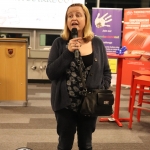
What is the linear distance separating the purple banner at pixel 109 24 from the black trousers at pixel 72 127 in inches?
164

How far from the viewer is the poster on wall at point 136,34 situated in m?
5.17

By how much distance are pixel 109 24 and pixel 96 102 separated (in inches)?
170

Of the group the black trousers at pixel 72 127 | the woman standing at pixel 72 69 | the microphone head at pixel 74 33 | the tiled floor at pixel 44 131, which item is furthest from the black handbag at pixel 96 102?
the tiled floor at pixel 44 131

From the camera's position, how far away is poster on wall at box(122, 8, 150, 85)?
17.0ft

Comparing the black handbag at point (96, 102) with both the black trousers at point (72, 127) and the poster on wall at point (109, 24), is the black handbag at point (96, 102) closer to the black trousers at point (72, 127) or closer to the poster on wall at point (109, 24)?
the black trousers at point (72, 127)

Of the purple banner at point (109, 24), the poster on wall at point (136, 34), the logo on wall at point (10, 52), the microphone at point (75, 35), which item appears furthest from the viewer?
the purple banner at point (109, 24)

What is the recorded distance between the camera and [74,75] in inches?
60.9

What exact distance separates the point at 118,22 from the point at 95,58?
421cm

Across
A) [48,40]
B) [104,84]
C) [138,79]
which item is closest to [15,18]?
[48,40]

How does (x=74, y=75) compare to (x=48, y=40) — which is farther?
(x=48, y=40)

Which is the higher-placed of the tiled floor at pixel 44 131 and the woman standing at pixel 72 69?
the woman standing at pixel 72 69

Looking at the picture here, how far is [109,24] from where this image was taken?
557 cm

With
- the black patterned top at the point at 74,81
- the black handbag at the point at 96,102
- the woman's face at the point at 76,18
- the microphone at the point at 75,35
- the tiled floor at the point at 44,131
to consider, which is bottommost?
the tiled floor at the point at 44,131

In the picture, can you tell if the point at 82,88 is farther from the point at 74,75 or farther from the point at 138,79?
the point at 138,79
